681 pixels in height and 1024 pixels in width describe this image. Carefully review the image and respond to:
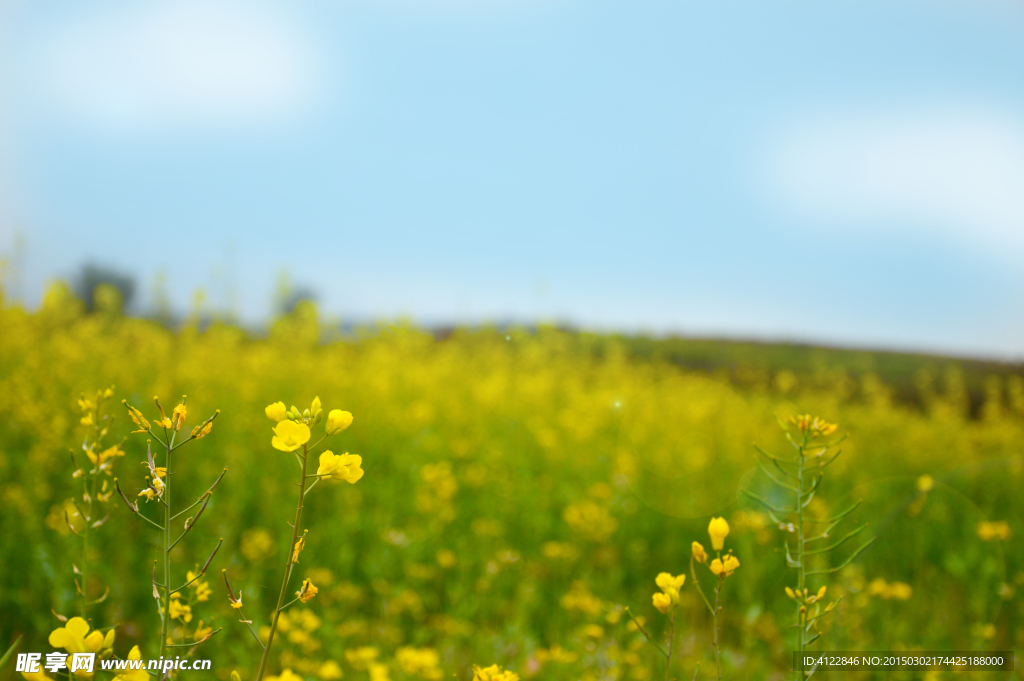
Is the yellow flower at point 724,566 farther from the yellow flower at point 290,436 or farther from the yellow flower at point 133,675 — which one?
the yellow flower at point 133,675

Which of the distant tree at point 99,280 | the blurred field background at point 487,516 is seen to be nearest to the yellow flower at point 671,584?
the blurred field background at point 487,516

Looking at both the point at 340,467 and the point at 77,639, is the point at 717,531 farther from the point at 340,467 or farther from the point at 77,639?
the point at 77,639

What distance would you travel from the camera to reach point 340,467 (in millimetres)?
676

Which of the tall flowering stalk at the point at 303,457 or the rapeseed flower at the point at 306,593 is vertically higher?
the tall flowering stalk at the point at 303,457

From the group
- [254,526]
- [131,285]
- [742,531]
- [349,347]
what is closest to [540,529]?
[742,531]

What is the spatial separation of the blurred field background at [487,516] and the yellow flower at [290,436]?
62 cm

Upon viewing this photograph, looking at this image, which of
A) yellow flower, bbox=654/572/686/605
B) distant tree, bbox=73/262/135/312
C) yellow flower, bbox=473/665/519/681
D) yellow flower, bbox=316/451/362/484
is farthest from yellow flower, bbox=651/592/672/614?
distant tree, bbox=73/262/135/312

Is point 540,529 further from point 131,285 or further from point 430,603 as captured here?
point 131,285

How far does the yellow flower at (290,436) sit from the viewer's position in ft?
2.14

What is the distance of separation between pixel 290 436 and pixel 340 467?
7 centimetres

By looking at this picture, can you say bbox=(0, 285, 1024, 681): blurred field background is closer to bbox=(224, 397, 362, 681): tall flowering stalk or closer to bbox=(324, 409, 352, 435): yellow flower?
bbox=(224, 397, 362, 681): tall flowering stalk

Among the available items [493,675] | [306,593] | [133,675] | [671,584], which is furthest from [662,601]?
[133,675]

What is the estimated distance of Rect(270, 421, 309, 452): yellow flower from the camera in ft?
2.14

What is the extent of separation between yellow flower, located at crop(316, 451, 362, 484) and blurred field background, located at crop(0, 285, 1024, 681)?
608 mm
